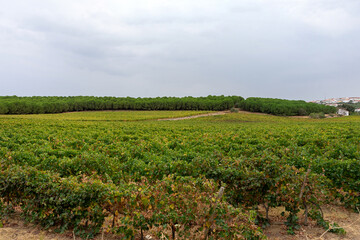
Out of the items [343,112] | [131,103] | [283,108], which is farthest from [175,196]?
[343,112]

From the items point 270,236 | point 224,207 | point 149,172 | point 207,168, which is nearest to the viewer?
point 224,207

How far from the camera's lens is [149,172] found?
800 centimetres

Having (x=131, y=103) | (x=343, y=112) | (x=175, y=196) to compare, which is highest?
(x=131, y=103)

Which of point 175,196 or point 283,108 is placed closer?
point 175,196

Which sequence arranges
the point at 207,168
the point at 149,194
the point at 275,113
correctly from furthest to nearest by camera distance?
the point at 275,113
the point at 207,168
the point at 149,194

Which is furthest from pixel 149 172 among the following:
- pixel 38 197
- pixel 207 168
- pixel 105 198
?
pixel 38 197

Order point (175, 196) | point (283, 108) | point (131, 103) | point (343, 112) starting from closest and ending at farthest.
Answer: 1. point (175, 196)
2. point (283, 108)
3. point (131, 103)
4. point (343, 112)

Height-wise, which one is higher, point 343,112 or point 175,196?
point 175,196

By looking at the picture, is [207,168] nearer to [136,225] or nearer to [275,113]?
[136,225]

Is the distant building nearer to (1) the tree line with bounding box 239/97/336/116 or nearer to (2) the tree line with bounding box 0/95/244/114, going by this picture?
(1) the tree line with bounding box 239/97/336/116

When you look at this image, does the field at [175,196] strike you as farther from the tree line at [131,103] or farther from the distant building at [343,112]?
the distant building at [343,112]

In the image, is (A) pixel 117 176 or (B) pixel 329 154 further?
(B) pixel 329 154

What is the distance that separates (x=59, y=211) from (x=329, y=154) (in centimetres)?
1031

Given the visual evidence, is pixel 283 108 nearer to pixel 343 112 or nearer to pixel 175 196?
pixel 343 112
